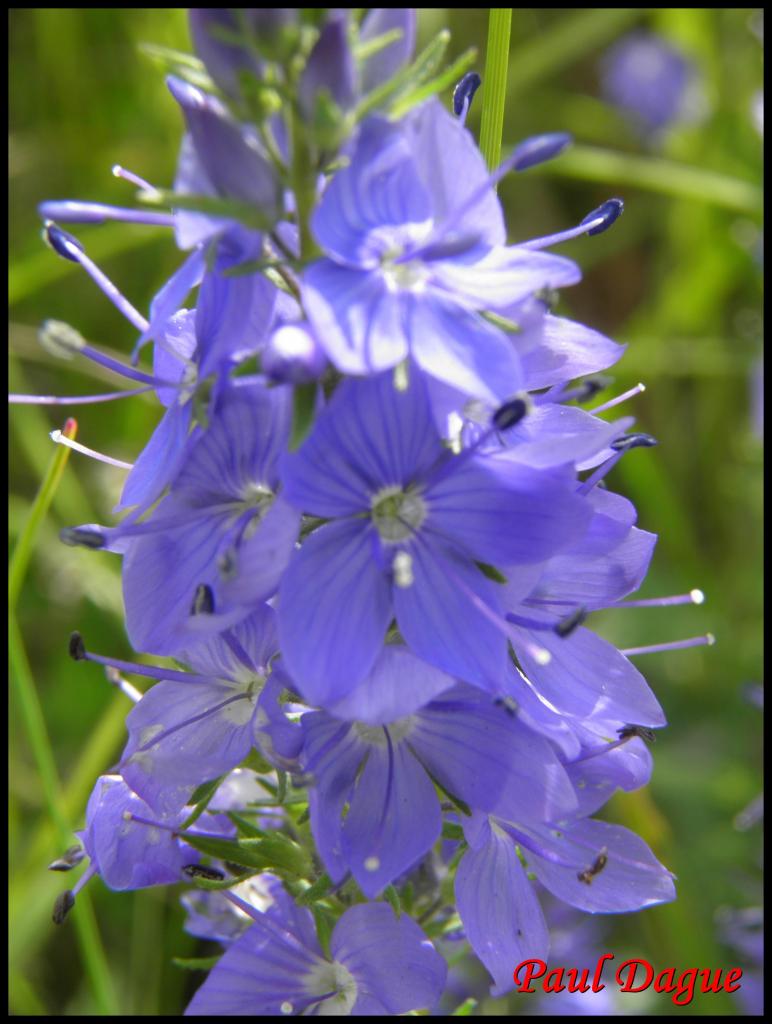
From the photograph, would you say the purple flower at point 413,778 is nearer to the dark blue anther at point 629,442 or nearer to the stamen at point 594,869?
the stamen at point 594,869

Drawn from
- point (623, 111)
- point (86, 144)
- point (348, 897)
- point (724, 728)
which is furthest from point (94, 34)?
point (348, 897)

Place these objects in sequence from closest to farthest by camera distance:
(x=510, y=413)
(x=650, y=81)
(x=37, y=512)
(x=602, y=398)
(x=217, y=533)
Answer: (x=510, y=413)
(x=217, y=533)
(x=37, y=512)
(x=602, y=398)
(x=650, y=81)

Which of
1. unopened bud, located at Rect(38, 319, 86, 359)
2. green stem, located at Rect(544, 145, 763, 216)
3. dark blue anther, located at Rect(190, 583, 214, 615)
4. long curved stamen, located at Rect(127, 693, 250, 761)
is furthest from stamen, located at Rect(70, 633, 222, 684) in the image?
green stem, located at Rect(544, 145, 763, 216)

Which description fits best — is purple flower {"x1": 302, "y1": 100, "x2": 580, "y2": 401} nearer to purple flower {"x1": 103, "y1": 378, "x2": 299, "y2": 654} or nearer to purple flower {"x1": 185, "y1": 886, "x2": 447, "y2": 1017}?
purple flower {"x1": 103, "y1": 378, "x2": 299, "y2": 654}

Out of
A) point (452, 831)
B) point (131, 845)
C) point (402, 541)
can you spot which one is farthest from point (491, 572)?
point (131, 845)

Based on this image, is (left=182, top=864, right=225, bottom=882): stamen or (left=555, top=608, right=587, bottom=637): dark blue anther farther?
(left=182, top=864, right=225, bottom=882): stamen

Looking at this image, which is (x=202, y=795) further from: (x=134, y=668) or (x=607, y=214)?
(x=607, y=214)
